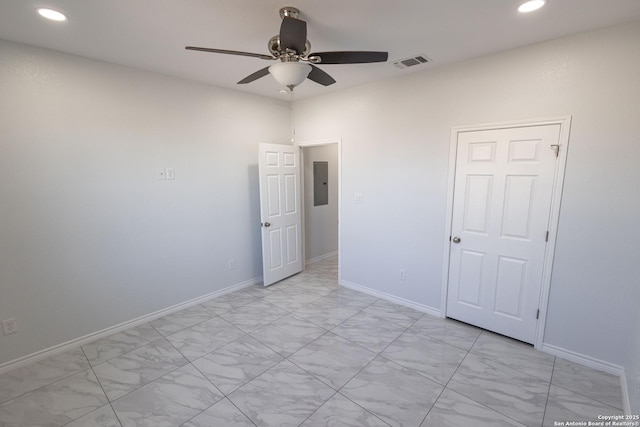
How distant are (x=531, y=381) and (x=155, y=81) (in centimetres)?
427

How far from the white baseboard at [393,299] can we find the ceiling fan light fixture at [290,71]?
270 centimetres

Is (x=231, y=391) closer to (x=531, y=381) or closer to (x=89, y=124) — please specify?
(x=531, y=381)

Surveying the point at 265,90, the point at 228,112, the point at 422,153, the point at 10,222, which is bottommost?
the point at 10,222

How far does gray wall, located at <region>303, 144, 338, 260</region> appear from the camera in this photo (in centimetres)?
484

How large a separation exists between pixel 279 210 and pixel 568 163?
3.12m

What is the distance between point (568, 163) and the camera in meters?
2.26

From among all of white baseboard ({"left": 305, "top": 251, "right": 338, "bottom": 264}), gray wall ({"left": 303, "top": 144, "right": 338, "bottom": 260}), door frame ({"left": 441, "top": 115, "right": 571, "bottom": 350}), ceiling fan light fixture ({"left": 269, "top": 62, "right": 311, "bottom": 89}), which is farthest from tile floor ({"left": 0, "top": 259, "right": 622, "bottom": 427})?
ceiling fan light fixture ({"left": 269, "top": 62, "right": 311, "bottom": 89})

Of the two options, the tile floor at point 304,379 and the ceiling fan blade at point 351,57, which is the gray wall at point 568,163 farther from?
the ceiling fan blade at point 351,57

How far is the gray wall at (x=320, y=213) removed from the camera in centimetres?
484

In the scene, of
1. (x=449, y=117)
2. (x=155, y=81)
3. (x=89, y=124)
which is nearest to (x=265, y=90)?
(x=155, y=81)

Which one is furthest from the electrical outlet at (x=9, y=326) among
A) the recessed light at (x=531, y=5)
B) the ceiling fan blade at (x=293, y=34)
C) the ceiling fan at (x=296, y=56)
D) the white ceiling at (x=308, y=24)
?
the recessed light at (x=531, y=5)

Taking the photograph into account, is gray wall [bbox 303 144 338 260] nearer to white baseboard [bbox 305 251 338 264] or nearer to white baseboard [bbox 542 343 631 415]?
white baseboard [bbox 305 251 338 264]

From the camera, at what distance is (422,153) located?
9.91 ft

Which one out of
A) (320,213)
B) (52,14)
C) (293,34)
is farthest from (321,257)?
(52,14)
